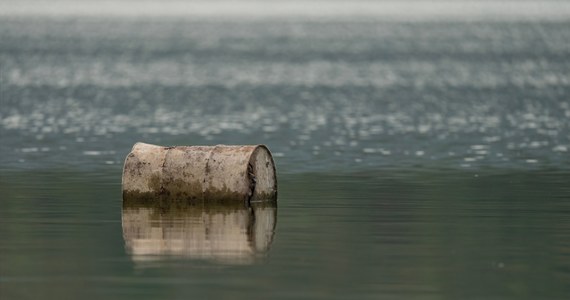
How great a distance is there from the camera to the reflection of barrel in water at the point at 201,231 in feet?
70.8

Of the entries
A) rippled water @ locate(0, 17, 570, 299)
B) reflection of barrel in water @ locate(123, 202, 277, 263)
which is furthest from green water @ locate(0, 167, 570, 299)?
reflection of barrel in water @ locate(123, 202, 277, 263)

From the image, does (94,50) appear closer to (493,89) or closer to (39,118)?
(493,89)

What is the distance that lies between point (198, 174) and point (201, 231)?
11.0ft

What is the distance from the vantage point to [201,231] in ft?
77.8

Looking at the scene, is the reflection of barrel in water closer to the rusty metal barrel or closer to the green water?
the green water

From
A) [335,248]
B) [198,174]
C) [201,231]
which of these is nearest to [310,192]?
[198,174]

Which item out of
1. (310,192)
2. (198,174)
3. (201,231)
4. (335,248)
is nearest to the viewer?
(335,248)

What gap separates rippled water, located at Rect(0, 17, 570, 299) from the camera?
64.6 feet

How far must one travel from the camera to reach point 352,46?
150750 millimetres

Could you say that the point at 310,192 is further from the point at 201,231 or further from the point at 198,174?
the point at 201,231

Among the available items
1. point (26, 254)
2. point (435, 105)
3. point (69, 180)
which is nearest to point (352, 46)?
point (435, 105)

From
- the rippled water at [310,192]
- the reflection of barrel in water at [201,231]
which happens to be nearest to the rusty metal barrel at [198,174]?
the reflection of barrel in water at [201,231]

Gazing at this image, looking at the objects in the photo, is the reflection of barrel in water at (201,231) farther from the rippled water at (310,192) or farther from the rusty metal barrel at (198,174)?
the rusty metal barrel at (198,174)

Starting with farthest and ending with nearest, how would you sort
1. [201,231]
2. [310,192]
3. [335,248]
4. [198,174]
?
[310,192]
[198,174]
[201,231]
[335,248]
